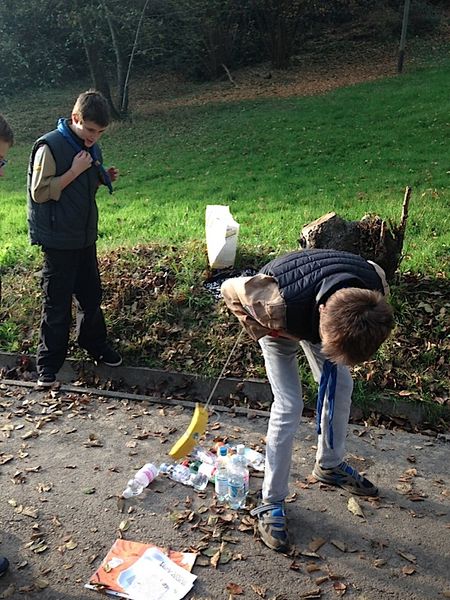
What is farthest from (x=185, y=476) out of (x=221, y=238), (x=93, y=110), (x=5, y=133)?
(x=93, y=110)

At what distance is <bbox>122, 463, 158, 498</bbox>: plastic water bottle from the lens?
3.75m

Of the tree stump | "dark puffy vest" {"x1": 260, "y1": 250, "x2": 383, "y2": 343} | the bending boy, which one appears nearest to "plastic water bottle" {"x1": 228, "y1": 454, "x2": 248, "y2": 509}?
the bending boy

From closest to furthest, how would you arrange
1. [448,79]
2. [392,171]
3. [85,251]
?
1. [85,251]
2. [392,171]
3. [448,79]

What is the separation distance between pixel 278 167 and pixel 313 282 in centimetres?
833

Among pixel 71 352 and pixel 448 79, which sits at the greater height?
pixel 448 79

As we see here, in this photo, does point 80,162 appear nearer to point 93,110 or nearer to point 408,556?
point 93,110

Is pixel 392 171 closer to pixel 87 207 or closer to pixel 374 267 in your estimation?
pixel 87 207

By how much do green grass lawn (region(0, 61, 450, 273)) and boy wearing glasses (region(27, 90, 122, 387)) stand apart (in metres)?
1.79

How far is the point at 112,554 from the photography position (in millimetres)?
3266

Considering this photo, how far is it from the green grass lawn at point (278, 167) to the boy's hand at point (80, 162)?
2.16 metres

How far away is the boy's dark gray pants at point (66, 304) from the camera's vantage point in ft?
15.6

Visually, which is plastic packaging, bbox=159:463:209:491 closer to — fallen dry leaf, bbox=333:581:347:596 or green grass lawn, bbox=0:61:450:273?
fallen dry leaf, bbox=333:581:347:596

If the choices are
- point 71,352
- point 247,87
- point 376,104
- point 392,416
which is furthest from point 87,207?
point 247,87

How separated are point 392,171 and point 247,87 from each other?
12.1 meters
